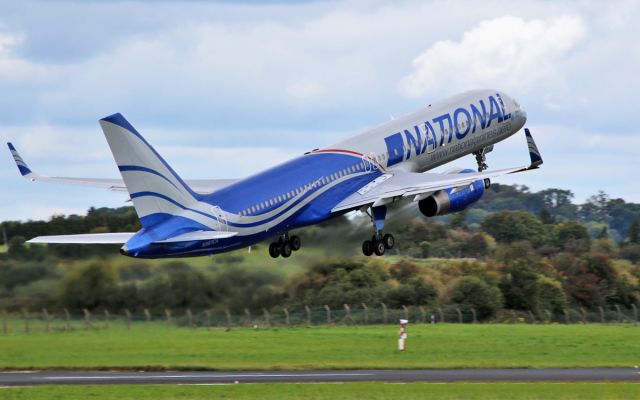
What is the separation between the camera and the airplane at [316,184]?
5569 centimetres

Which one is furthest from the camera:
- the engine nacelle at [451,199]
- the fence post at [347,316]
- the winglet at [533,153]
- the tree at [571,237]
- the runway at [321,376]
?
the tree at [571,237]

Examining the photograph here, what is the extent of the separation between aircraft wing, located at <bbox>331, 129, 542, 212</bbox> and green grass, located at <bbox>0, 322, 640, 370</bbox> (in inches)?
276

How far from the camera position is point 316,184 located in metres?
62.7

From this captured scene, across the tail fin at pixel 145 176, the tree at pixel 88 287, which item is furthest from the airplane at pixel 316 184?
the tree at pixel 88 287

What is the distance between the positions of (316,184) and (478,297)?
37.6 m

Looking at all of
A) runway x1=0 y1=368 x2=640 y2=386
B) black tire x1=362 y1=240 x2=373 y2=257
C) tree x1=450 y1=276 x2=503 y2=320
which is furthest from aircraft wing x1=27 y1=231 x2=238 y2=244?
tree x1=450 y1=276 x2=503 y2=320

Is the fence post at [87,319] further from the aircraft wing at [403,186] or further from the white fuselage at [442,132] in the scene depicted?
the white fuselage at [442,132]

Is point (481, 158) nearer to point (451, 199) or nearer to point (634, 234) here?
point (451, 199)

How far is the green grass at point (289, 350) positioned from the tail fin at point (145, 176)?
27.2 ft

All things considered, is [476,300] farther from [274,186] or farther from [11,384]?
[11,384]

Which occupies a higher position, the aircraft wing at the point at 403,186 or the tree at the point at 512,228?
the tree at the point at 512,228

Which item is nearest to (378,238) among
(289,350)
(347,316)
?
(289,350)

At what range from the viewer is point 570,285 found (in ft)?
366

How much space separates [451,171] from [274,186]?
33.3 feet
